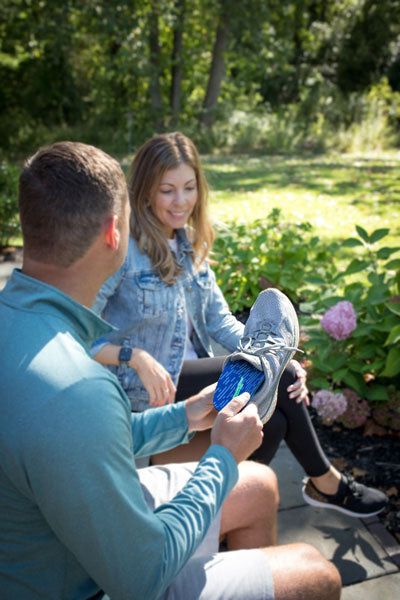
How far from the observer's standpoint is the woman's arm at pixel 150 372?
1871 millimetres

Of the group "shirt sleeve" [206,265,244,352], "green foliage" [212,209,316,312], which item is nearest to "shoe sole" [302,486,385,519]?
"shirt sleeve" [206,265,244,352]

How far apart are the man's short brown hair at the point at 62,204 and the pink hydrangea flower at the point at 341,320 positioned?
1694mm

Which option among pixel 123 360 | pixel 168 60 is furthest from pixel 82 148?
pixel 168 60

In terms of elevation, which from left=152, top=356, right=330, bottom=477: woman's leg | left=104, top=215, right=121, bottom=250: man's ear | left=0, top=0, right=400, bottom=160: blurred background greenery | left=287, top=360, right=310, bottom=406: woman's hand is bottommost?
left=152, top=356, right=330, bottom=477: woman's leg

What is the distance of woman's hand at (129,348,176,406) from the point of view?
1869mm

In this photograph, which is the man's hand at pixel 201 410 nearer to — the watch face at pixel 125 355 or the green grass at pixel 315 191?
the watch face at pixel 125 355

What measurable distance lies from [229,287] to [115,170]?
276cm

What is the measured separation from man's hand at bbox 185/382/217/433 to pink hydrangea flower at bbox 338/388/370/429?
1.41 meters

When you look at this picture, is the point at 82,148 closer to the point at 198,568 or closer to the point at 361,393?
the point at 198,568

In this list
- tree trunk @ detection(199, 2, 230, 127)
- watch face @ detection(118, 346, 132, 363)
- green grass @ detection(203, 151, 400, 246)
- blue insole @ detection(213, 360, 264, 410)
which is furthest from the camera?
tree trunk @ detection(199, 2, 230, 127)

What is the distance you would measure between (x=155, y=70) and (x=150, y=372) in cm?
1450

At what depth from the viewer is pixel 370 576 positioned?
1946mm

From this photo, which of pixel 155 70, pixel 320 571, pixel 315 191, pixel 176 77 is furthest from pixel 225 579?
pixel 176 77

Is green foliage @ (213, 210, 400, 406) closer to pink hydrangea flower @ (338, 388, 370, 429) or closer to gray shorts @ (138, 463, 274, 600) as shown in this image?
pink hydrangea flower @ (338, 388, 370, 429)
